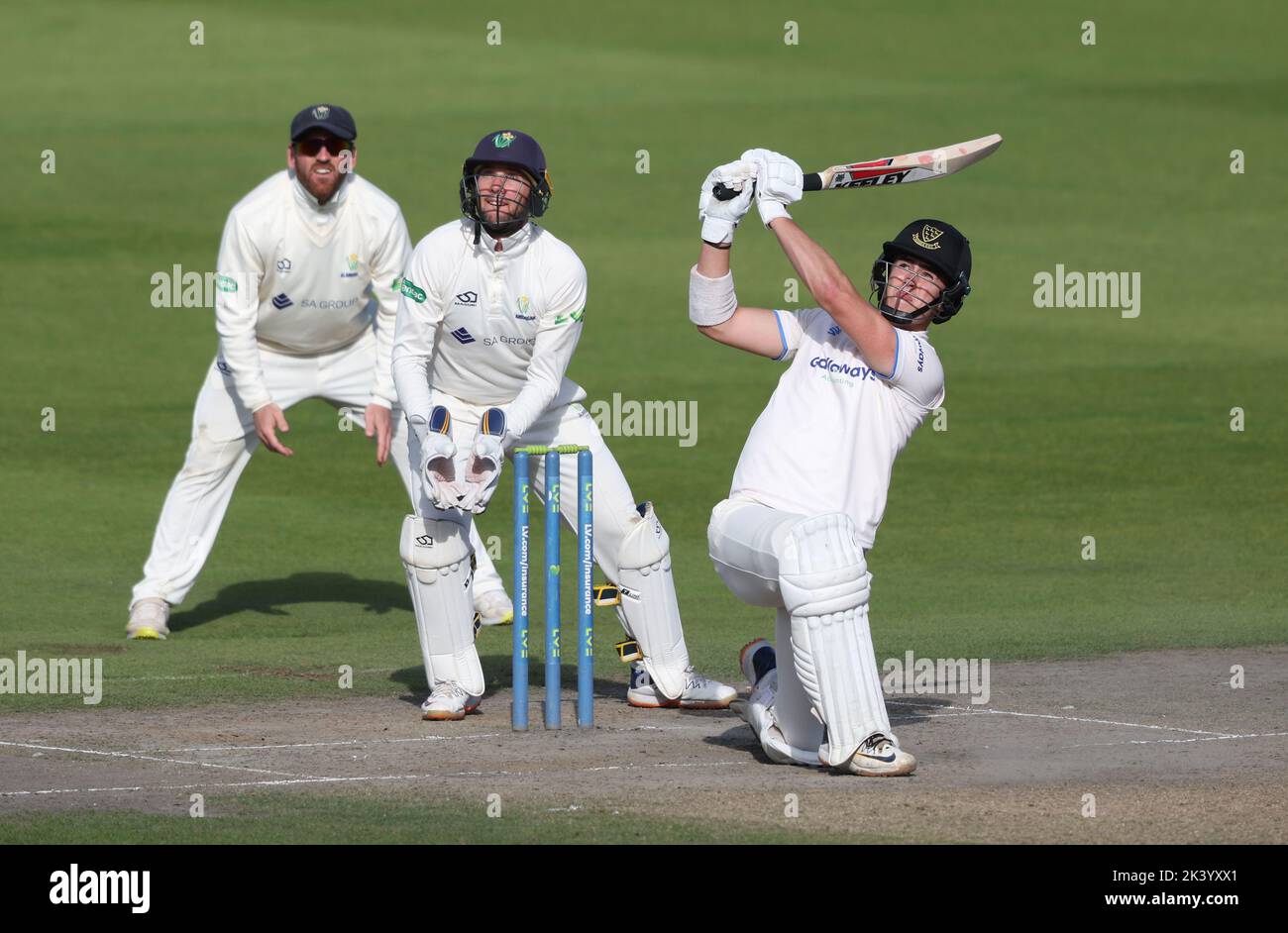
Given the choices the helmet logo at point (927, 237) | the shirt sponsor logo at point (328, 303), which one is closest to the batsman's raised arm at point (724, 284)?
the helmet logo at point (927, 237)

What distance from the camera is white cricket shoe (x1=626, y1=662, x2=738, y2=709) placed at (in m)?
9.02

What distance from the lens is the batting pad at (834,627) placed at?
7250 mm

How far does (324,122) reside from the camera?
1048 cm

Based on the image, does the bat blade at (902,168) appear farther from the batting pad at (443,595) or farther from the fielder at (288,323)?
the fielder at (288,323)

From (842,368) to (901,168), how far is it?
3.60 ft

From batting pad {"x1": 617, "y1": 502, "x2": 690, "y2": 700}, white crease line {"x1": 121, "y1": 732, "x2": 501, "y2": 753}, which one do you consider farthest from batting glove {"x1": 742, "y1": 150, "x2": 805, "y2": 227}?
white crease line {"x1": 121, "y1": 732, "x2": 501, "y2": 753}

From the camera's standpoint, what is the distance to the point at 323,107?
34.7ft

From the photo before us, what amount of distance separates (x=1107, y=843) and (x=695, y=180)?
2153cm

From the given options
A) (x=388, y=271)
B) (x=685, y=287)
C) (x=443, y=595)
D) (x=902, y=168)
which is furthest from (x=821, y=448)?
(x=685, y=287)

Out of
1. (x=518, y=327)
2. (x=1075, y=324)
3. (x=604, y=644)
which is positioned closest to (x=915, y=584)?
(x=604, y=644)

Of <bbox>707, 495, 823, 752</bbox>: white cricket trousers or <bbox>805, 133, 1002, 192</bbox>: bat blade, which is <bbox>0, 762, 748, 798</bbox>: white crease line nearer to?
<bbox>707, 495, 823, 752</bbox>: white cricket trousers

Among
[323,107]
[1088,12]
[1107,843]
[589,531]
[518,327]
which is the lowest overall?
[1107,843]

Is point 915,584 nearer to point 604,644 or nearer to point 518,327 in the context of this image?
point 604,644

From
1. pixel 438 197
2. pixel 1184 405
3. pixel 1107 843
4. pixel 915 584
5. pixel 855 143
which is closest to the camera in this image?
pixel 1107 843
